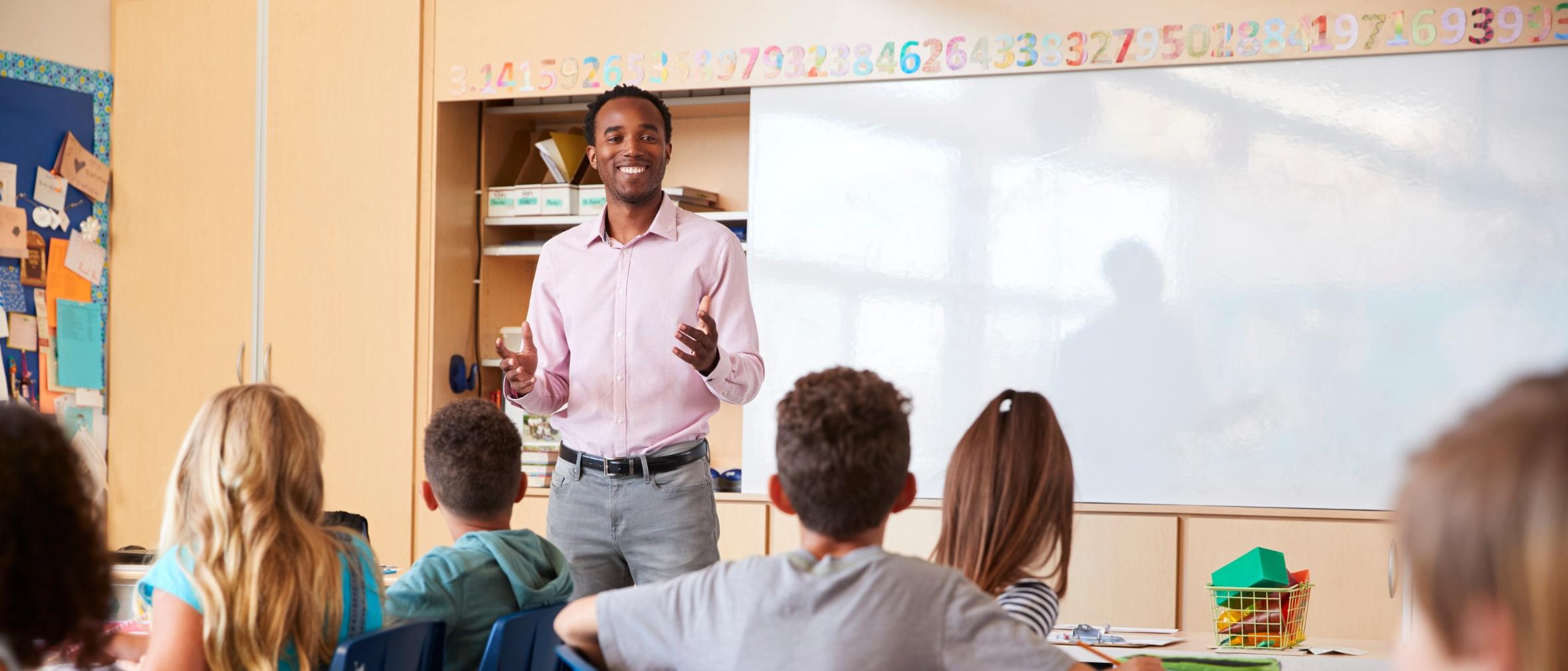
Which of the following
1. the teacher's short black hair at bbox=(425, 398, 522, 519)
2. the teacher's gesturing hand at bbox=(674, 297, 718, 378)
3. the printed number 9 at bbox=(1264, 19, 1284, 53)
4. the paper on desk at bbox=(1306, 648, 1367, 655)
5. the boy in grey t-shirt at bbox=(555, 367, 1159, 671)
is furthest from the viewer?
the printed number 9 at bbox=(1264, 19, 1284, 53)

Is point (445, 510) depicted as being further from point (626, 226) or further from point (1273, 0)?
point (1273, 0)

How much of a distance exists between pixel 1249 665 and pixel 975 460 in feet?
1.59

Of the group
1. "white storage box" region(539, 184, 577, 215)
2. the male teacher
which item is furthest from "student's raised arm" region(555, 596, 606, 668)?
"white storage box" region(539, 184, 577, 215)

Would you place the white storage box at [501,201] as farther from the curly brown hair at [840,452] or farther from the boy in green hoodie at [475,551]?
the curly brown hair at [840,452]

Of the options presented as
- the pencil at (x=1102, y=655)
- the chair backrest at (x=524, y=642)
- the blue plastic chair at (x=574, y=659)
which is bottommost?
the pencil at (x=1102, y=655)

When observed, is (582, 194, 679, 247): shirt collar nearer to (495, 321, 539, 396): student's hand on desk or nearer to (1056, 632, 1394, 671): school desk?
(495, 321, 539, 396): student's hand on desk

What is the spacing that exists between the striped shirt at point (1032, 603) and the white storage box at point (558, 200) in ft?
8.61

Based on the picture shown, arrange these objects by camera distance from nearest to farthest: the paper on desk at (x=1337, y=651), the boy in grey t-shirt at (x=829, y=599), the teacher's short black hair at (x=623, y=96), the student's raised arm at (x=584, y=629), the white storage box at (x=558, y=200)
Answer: the boy in grey t-shirt at (x=829, y=599) → the student's raised arm at (x=584, y=629) → the paper on desk at (x=1337, y=651) → the teacher's short black hair at (x=623, y=96) → the white storage box at (x=558, y=200)

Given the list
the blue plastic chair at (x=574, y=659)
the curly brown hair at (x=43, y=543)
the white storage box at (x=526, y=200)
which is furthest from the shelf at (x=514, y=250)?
the curly brown hair at (x=43, y=543)

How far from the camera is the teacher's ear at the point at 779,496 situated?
145 centimetres

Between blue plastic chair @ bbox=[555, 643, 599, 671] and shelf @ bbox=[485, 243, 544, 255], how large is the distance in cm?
272

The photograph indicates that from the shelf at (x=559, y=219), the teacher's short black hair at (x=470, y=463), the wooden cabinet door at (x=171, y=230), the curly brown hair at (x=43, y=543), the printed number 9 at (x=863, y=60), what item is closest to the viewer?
the curly brown hair at (x=43, y=543)

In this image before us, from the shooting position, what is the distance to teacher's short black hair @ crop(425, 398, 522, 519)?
1.89 metres

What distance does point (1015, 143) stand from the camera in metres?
3.59
